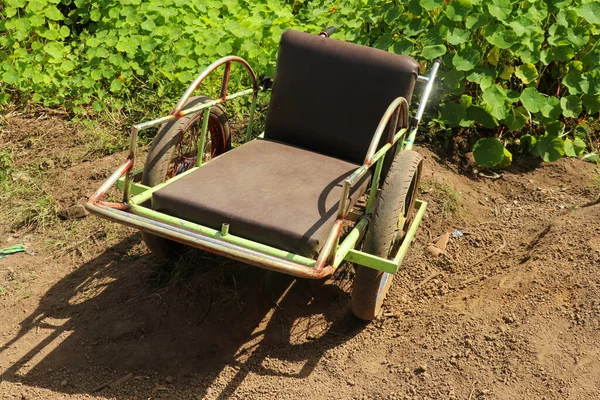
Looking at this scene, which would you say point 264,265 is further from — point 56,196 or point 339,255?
point 56,196

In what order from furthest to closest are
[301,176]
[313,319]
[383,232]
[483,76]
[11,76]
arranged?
[11,76] → [483,76] → [313,319] → [301,176] → [383,232]

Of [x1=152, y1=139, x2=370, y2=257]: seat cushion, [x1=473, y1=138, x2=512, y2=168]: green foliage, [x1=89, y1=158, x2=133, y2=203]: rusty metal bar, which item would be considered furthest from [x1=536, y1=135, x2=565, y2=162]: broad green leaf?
[x1=89, y1=158, x2=133, y2=203]: rusty metal bar

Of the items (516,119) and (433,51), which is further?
(516,119)

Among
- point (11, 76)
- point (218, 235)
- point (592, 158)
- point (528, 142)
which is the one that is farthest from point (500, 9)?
point (11, 76)

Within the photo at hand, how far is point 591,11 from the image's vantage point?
4559mm

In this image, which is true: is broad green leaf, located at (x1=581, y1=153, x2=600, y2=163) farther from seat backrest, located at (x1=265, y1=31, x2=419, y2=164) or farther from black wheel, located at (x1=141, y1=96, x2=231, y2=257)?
black wheel, located at (x1=141, y1=96, x2=231, y2=257)

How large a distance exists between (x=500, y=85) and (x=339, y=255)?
255 cm

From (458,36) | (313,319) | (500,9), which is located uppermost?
(500,9)

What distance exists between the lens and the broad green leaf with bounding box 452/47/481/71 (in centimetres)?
463

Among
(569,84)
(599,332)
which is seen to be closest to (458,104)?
(569,84)

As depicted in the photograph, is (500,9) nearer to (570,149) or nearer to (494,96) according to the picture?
(494,96)

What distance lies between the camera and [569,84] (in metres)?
4.79

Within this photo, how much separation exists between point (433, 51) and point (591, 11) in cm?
105

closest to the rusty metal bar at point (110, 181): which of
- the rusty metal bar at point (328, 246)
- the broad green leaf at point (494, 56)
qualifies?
the rusty metal bar at point (328, 246)
